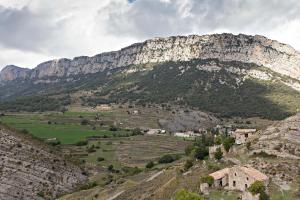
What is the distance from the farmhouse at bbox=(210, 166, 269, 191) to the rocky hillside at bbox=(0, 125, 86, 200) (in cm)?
5692

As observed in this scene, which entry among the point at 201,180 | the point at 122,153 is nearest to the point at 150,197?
the point at 201,180

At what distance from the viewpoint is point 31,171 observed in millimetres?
112938

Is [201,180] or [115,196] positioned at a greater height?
[201,180]

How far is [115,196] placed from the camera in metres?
83.9

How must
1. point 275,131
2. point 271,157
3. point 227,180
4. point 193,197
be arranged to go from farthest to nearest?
1. point 275,131
2. point 271,157
3. point 227,180
4. point 193,197

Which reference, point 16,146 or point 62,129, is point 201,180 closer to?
point 16,146

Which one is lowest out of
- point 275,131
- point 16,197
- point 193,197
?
point 16,197

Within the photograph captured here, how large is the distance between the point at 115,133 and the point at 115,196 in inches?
4246

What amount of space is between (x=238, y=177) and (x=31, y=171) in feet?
227

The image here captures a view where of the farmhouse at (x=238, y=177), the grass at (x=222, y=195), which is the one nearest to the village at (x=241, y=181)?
the farmhouse at (x=238, y=177)

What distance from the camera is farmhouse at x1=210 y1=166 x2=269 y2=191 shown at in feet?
180

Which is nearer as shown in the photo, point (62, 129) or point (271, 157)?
point (271, 157)

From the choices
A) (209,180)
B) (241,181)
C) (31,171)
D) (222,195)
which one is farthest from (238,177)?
(31,171)

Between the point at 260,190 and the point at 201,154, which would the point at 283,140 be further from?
the point at 201,154
